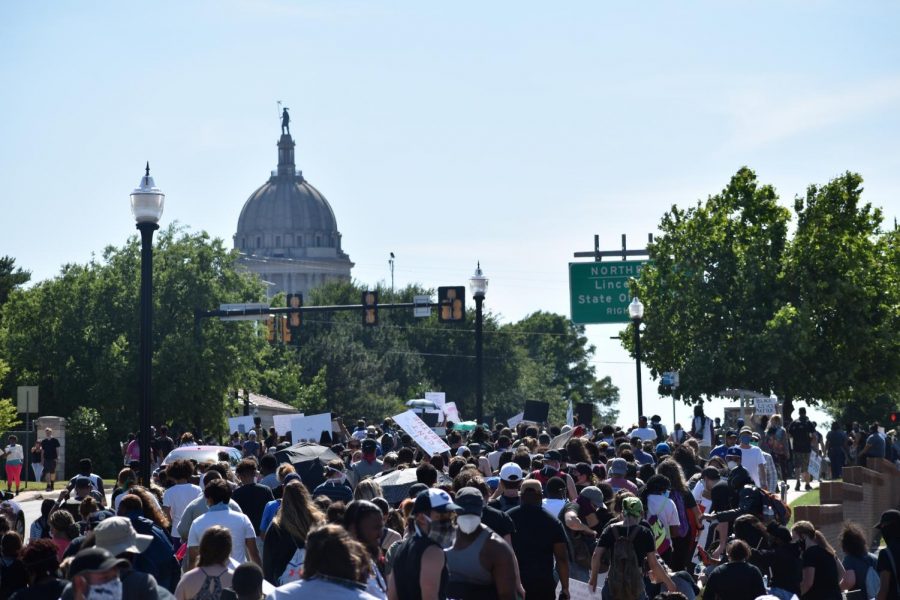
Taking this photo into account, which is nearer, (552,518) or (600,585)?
(552,518)

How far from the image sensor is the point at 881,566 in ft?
38.7

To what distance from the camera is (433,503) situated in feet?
29.0

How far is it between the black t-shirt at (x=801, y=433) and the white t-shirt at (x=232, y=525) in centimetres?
2258

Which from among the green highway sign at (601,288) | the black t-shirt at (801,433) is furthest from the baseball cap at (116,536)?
the green highway sign at (601,288)

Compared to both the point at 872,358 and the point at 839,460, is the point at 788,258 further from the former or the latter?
the point at 839,460

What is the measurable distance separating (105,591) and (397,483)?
8.21 meters

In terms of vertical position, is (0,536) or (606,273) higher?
(606,273)

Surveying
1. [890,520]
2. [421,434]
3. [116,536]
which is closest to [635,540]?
[890,520]

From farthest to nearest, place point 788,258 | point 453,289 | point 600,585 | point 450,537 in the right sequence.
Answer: point 788,258 < point 453,289 < point 600,585 < point 450,537

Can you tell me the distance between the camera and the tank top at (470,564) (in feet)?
30.5

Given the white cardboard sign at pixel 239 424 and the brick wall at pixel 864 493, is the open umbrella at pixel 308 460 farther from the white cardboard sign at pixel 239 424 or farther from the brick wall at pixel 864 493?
the white cardboard sign at pixel 239 424

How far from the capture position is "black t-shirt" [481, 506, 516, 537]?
409 inches

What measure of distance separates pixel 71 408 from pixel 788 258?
2467cm

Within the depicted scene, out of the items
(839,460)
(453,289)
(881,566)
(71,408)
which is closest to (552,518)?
(881,566)
